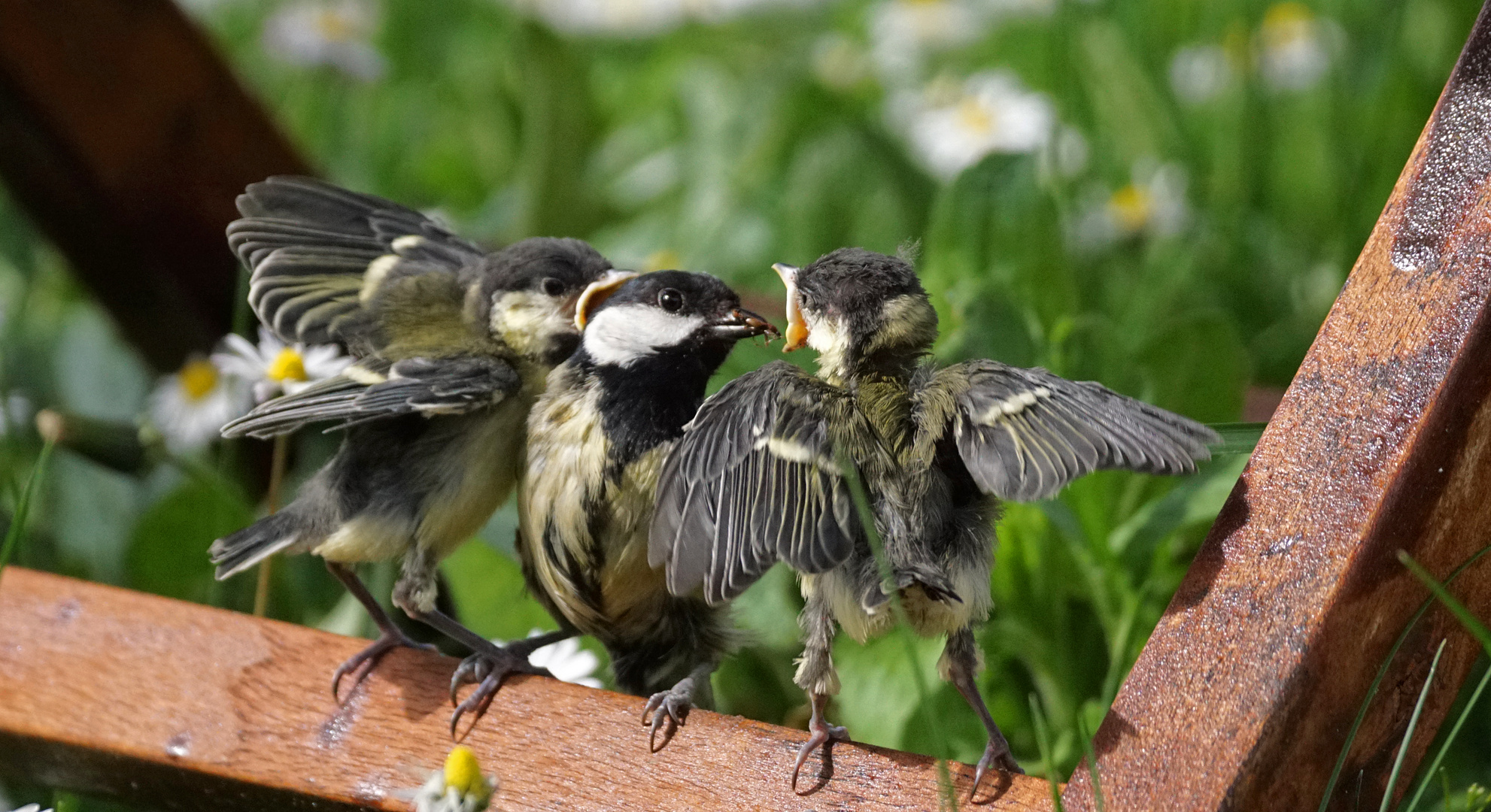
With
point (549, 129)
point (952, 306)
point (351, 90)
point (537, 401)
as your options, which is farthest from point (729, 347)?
point (351, 90)

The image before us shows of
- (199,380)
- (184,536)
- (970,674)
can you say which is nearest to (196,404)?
(199,380)

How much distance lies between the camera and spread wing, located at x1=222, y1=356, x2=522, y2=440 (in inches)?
58.5

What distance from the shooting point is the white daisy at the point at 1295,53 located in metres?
3.66

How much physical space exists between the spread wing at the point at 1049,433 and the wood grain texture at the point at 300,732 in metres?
0.28

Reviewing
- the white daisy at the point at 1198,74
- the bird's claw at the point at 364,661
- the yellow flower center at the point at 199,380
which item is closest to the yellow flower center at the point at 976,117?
the white daisy at the point at 1198,74

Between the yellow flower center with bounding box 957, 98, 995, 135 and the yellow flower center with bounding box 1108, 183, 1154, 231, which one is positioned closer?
the yellow flower center with bounding box 1108, 183, 1154, 231

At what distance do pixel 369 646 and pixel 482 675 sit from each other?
164 millimetres

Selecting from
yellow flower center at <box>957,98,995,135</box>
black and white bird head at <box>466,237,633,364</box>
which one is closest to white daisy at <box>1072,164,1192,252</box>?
yellow flower center at <box>957,98,995,135</box>

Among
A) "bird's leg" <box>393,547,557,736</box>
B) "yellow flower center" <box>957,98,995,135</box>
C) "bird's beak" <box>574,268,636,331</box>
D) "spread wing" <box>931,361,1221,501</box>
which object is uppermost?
"yellow flower center" <box>957,98,995,135</box>

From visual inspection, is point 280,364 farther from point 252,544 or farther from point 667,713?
point 667,713

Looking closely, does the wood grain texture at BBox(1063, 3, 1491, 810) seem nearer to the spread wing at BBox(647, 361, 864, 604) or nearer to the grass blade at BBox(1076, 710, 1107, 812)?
the grass blade at BBox(1076, 710, 1107, 812)

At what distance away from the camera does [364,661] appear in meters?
1.53

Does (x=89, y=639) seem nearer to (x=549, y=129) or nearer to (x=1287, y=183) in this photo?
(x=549, y=129)

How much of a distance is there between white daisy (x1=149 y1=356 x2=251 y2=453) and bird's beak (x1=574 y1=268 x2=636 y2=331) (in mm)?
1180
